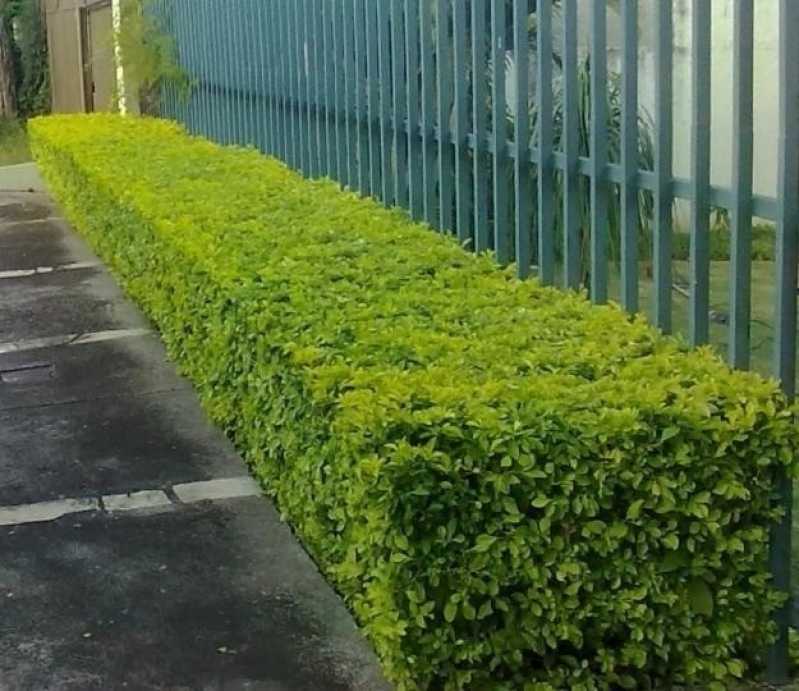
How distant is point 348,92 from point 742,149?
425 centimetres

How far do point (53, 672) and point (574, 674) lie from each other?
143 centimetres

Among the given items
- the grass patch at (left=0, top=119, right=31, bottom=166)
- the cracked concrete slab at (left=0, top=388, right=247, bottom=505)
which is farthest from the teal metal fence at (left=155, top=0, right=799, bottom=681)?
the grass patch at (left=0, top=119, right=31, bottom=166)

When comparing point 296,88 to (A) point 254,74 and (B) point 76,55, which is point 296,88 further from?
(B) point 76,55

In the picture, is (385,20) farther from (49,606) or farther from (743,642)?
(743,642)

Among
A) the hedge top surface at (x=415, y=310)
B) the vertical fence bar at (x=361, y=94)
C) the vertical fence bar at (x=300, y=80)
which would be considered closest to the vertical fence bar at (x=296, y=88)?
the vertical fence bar at (x=300, y=80)

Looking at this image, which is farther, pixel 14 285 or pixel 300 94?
pixel 14 285

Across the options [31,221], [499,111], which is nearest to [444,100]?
[499,111]

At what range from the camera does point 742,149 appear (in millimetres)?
3889

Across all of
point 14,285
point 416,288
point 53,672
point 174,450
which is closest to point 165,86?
point 14,285

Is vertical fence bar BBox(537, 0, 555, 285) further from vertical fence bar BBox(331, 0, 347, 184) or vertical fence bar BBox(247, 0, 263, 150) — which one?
vertical fence bar BBox(247, 0, 263, 150)

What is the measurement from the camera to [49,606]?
Answer: 14.9 feet

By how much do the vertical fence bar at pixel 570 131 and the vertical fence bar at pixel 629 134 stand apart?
44 centimetres

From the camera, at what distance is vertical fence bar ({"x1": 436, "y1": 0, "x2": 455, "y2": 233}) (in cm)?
632

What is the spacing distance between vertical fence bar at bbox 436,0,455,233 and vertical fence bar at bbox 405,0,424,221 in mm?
372
